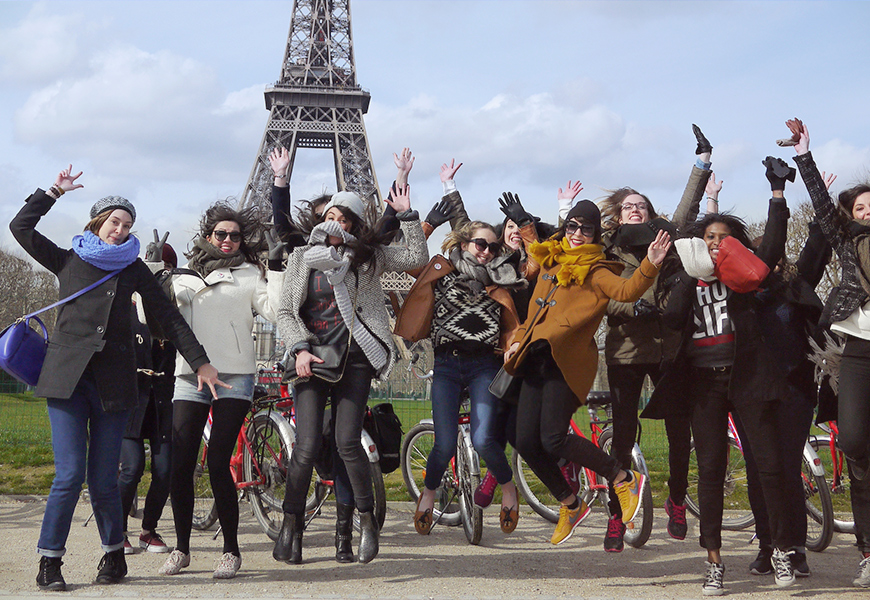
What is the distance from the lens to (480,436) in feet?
16.1

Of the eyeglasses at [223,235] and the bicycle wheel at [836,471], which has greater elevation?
the eyeglasses at [223,235]

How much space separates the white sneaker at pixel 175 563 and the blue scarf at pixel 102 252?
1.52m

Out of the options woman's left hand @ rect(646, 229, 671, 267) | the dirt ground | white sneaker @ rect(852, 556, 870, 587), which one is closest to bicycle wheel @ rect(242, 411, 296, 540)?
the dirt ground

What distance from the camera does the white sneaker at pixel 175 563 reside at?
4.37 metres

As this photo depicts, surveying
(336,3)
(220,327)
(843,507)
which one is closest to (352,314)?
(220,327)

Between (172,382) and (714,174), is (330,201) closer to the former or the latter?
(172,382)

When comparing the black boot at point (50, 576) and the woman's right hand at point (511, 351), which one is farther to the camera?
the woman's right hand at point (511, 351)

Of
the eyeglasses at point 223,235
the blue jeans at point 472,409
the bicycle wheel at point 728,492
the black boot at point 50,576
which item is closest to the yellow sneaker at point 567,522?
the blue jeans at point 472,409

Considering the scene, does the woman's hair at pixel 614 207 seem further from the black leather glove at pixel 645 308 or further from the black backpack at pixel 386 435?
the black backpack at pixel 386 435

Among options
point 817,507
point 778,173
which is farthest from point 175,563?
point 817,507

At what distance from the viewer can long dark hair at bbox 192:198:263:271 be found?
4.89 meters

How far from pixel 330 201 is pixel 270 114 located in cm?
4321

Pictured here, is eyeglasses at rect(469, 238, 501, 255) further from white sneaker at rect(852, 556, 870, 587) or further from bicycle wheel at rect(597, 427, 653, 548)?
white sneaker at rect(852, 556, 870, 587)

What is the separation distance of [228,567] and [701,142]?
3676 millimetres
